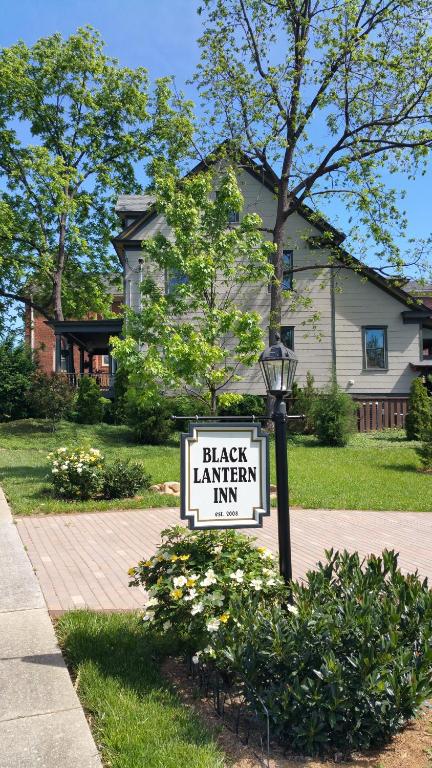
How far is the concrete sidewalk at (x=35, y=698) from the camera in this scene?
9.66ft

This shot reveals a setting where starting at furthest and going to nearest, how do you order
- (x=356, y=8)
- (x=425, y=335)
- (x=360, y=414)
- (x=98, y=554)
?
(x=425, y=335) → (x=360, y=414) → (x=356, y=8) → (x=98, y=554)

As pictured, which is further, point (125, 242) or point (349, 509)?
point (125, 242)

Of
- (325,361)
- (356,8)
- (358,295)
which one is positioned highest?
(356,8)

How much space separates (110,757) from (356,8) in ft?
69.4

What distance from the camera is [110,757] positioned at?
2.92 m

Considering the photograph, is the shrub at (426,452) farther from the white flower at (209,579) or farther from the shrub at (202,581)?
the white flower at (209,579)

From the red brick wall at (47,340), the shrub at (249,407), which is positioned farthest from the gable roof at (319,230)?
the red brick wall at (47,340)

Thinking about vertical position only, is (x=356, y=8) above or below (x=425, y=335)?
above

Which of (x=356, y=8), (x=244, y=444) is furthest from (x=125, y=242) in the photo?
(x=244, y=444)

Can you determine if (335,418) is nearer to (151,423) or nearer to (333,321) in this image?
(151,423)

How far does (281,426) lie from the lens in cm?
405

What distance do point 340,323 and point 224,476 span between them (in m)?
21.7

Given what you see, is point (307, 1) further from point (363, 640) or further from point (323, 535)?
point (363, 640)

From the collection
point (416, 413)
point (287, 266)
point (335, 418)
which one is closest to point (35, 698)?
point (335, 418)
